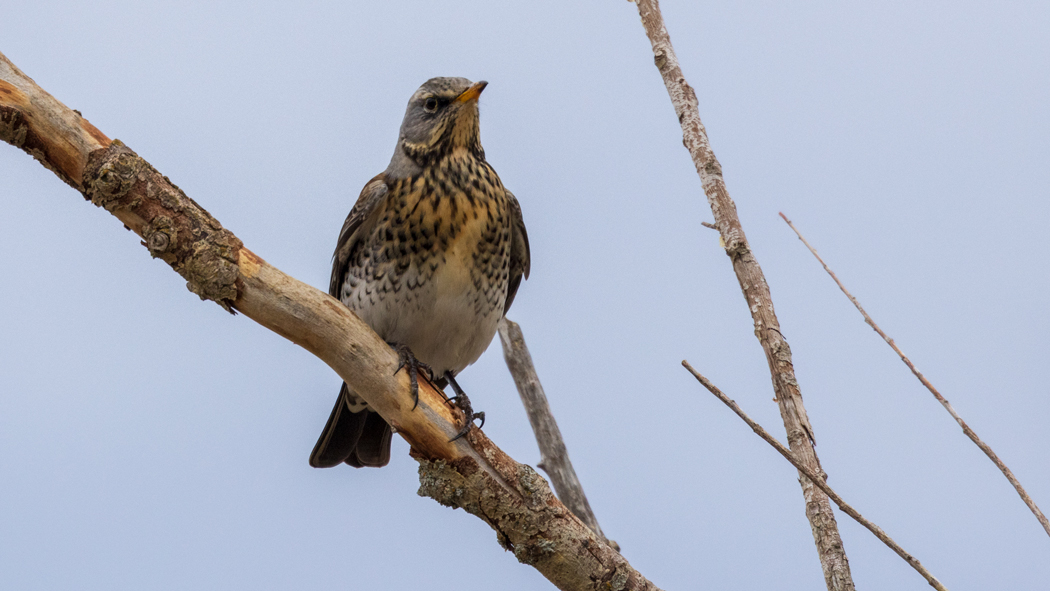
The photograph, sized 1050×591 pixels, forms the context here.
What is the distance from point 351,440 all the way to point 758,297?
5.67ft

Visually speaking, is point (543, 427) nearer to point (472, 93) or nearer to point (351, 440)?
point (351, 440)

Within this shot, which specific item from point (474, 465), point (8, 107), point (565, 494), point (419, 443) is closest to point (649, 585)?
point (474, 465)

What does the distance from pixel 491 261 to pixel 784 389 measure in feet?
4.00

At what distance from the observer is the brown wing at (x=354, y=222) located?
3371 mm

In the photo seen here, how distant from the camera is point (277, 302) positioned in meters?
2.42

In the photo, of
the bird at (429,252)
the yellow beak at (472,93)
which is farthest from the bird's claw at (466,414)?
the yellow beak at (472,93)

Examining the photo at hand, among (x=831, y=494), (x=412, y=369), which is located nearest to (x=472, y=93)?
(x=412, y=369)

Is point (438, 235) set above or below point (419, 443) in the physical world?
above

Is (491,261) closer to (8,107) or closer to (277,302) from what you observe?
(277,302)

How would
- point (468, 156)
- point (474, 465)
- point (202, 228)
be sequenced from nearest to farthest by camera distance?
point (202, 228), point (474, 465), point (468, 156)

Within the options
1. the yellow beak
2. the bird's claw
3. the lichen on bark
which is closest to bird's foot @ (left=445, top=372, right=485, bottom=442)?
the bird's claw

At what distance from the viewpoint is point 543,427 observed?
3838mm

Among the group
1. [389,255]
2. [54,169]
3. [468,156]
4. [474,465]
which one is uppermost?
[468,156]

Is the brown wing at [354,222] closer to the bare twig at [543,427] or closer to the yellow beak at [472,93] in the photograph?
the yellow beak at [472,93]
